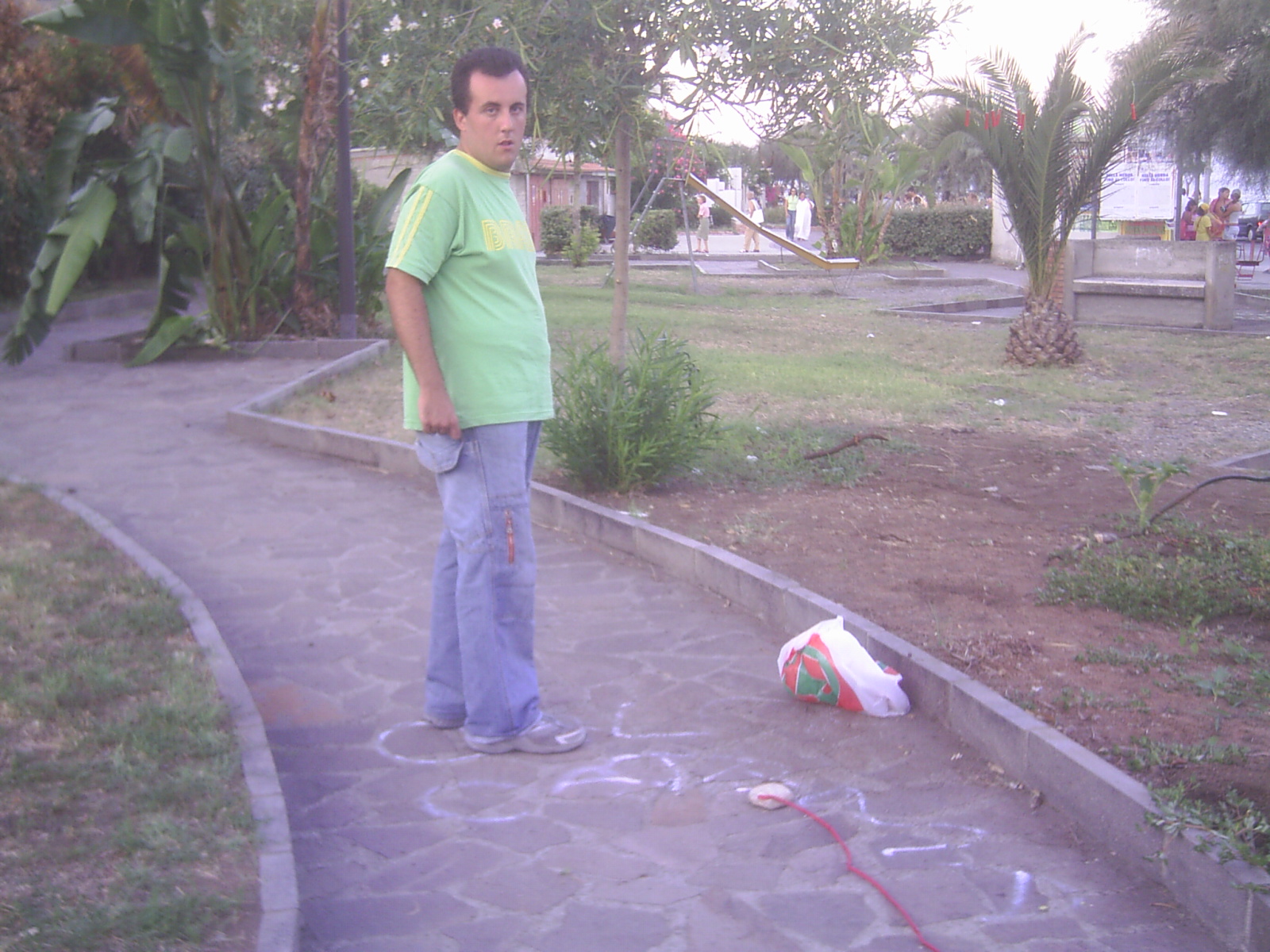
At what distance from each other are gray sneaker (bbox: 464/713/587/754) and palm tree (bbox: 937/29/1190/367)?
8769 millimetres

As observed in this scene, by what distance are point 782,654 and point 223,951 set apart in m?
2.42

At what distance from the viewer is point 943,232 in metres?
36.3

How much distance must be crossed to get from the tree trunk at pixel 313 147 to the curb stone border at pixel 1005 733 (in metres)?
7.54

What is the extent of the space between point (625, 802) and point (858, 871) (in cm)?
78

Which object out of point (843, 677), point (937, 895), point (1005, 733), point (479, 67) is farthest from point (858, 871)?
point (479, 67)

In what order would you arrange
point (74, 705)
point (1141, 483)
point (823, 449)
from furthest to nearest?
1. point (823, 449)
2. point (1141, 483)
3. point (74, 705)

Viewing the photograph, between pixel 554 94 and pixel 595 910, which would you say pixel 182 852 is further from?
pixel 554 94

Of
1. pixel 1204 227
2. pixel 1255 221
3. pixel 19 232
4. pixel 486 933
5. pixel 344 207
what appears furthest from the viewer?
pixel 1255 221

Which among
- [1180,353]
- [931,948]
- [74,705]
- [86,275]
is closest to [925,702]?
[931,948]

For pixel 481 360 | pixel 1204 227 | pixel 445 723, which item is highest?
pixel 1204 227

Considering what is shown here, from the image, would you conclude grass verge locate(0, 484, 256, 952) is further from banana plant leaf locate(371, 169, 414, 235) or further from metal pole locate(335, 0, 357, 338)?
banana plant leaf locate(371, 169, 414, 235)

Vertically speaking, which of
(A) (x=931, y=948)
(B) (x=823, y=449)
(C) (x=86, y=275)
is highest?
(C) (x=86, y=275)

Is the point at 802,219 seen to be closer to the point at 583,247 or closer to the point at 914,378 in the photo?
the point at 583,247

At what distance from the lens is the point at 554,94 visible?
22.8 ft
